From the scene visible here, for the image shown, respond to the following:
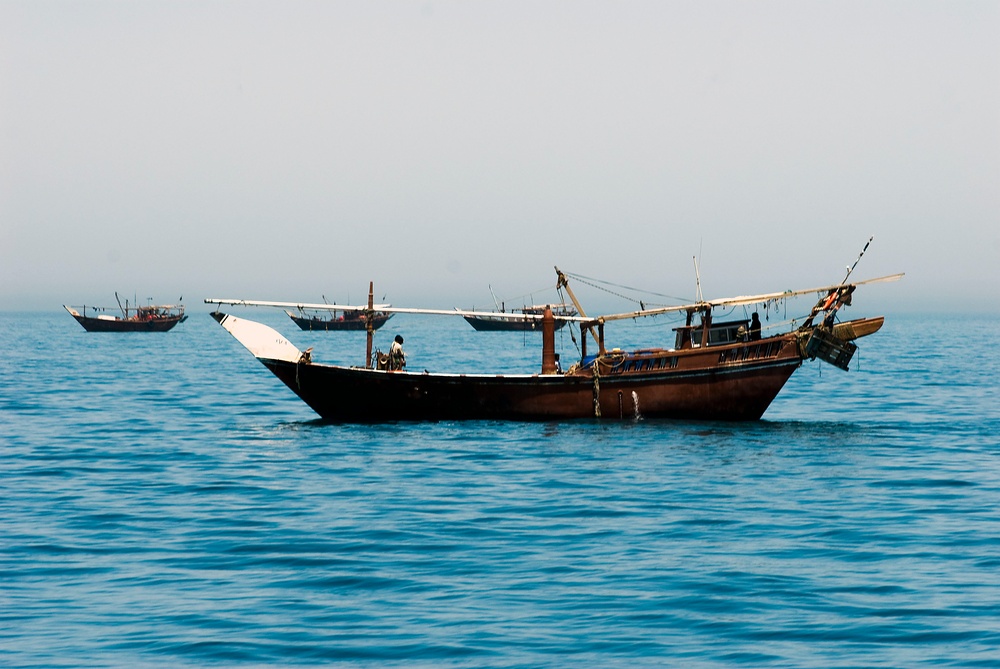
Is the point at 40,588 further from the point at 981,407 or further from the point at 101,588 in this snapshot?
the point at 981,407

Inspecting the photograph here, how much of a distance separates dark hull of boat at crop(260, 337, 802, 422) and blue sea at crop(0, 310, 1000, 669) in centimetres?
74

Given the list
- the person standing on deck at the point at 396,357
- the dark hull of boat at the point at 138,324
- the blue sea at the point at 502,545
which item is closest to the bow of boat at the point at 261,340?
the blue sea at the point at 502,545

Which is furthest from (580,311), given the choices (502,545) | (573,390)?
(502,545)

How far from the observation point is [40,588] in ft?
49.7

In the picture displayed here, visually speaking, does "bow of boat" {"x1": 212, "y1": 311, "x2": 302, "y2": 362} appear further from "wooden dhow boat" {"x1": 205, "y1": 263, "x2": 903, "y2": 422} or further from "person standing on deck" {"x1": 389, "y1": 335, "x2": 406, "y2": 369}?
"person standing on deck" {"x1": 389, "y1": 335, "x2": 406, "y2": 369}

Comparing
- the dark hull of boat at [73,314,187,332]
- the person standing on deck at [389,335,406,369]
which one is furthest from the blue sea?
the dark hull of boat at [73,314,187,332]

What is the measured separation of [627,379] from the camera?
33.3m

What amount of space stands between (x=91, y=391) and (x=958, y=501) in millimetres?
39951

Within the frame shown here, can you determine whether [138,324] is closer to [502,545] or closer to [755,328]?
[755,328]

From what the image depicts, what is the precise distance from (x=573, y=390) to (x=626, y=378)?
1580 millimetres

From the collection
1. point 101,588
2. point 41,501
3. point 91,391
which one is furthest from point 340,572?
point 91,391

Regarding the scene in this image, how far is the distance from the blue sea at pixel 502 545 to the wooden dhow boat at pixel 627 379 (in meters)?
0.80

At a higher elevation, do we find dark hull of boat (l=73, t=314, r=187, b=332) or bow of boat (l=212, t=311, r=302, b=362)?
bow of boat (l=212, t=311, r=302, b=362)

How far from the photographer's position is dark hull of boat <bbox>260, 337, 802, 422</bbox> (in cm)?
3316
